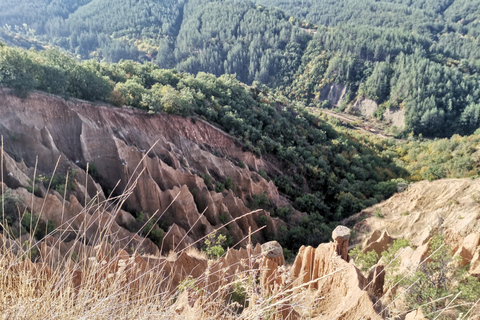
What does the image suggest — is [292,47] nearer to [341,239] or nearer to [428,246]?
[428,246]

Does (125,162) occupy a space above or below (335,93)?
above

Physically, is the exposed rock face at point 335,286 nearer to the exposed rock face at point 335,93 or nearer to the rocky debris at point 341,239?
the rocky debris at point 341,239

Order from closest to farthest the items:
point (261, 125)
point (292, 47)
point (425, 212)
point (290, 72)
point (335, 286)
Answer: point (335, 286), point (425, 212), point (261, 125), point (290, 72), point (292, 47)

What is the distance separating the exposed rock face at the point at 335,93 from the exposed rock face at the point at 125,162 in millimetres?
81690

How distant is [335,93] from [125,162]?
91341mm

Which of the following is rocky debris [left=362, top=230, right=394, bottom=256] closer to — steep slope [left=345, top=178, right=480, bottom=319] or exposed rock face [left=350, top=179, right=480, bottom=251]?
steep slope [left=345, top=178, right=480, bottom=319]

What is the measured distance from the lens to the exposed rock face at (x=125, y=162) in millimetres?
16078

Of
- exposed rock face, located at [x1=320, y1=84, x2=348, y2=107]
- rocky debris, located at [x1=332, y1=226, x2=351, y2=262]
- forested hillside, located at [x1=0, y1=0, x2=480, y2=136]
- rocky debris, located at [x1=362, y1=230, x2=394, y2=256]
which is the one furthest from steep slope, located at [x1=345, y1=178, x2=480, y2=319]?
exposed rock face, located at [x1=320, y1=84, x2=348, y2=107]

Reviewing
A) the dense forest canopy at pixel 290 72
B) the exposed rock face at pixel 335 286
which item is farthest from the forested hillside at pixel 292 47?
the exposed rock face at pixel 335 286

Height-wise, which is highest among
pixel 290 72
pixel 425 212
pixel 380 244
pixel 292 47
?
pixel 292 47

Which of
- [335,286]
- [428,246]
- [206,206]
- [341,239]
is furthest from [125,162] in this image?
[428,246]

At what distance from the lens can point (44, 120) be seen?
18.5 metres

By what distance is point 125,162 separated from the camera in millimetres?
19219

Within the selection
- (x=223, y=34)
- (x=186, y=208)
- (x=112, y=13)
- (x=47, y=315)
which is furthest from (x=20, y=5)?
(x=47, y=315)
